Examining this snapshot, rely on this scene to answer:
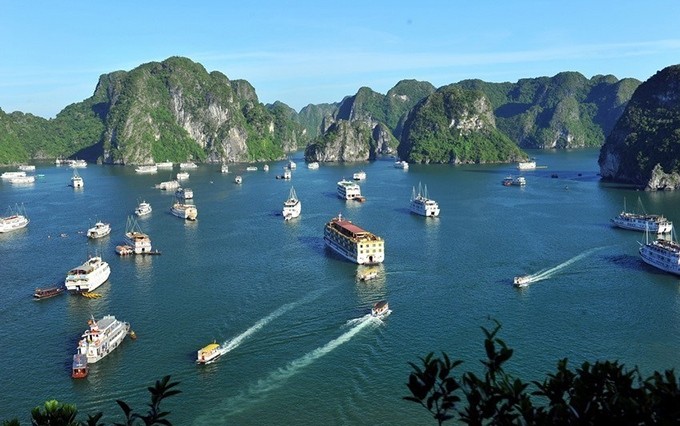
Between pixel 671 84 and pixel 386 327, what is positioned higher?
→ pixel 671 84

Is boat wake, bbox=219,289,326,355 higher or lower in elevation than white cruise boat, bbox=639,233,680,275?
lower

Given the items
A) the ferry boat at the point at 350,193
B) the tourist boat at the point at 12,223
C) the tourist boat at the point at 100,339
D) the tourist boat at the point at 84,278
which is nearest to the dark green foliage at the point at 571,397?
the tourist boat at the point at 100,339

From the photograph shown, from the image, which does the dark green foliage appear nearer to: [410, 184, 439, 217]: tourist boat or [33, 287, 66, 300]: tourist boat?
[33, 287, 66, 300]: tourist boat

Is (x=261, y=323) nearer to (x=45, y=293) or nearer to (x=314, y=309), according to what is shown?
(x=314, y=309)

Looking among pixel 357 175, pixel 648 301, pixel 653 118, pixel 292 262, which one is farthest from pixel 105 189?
pixel 653 118

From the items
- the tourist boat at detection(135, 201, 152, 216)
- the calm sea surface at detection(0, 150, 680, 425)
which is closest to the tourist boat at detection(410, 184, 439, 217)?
the calm sea surface at detection(0, 150, 680, 425)

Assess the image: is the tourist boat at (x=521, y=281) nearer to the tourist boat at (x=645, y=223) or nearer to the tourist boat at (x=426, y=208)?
the tourist boat at (x=645, y=223)

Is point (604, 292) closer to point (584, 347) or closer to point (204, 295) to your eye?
point (584, 347)
